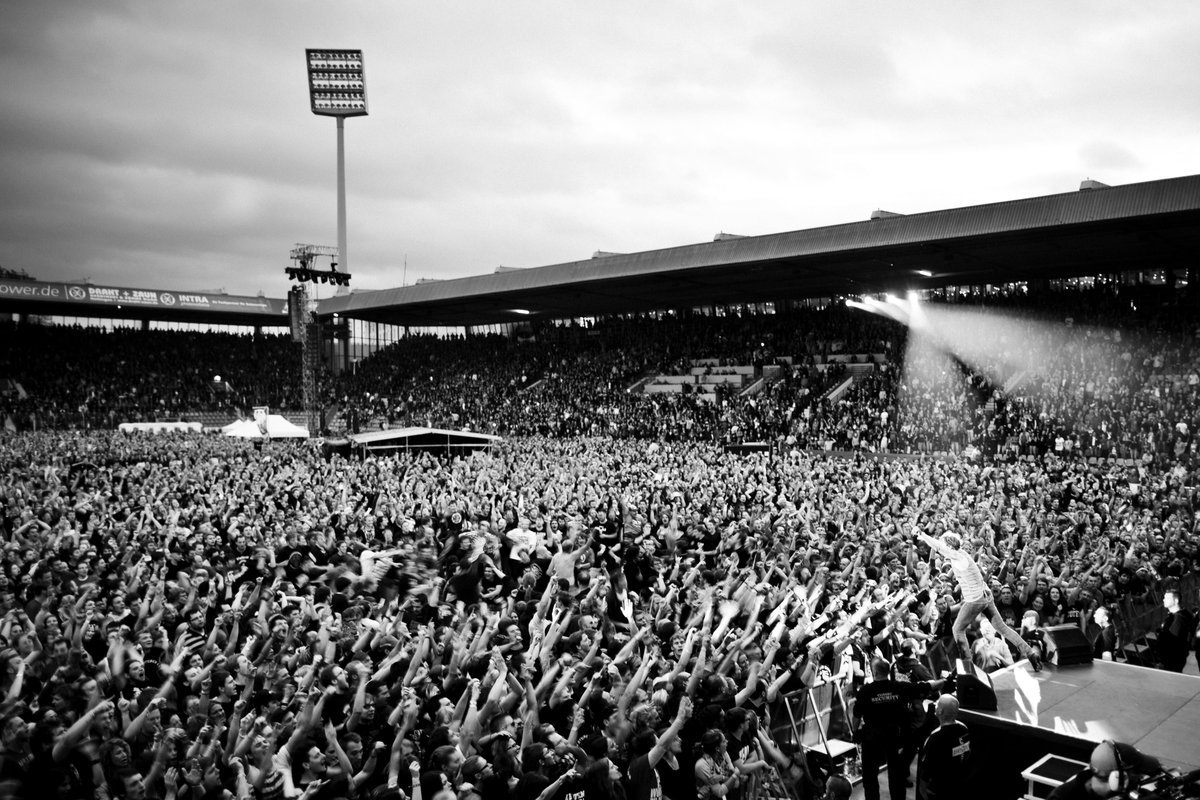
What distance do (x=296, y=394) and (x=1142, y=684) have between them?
50397mm

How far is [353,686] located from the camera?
18.2ft

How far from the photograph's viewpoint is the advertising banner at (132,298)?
47656 millimetres

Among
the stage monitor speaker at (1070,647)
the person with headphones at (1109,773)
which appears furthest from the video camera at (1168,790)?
the stage monitor speaker at (1070,647)

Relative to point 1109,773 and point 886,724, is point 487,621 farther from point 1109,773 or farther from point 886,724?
point 1109,773

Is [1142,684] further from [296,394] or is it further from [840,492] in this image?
[296,394]

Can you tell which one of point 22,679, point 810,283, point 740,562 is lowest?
point 740,562

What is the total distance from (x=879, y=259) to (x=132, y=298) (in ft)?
136

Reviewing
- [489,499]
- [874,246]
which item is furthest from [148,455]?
[874,246]

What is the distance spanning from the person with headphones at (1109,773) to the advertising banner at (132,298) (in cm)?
5420

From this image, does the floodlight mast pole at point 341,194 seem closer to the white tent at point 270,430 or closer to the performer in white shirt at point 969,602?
the white tent at point 270,430

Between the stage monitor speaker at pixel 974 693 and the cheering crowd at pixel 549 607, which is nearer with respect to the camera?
the cheering crowd at pixel 549 607

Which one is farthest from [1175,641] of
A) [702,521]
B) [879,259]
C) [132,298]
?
[132,298]

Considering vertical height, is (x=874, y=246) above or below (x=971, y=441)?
above

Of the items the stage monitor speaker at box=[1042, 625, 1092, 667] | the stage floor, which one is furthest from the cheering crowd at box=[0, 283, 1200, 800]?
the stage monitor speaker at box=[1042, 625, 1092, 667]
